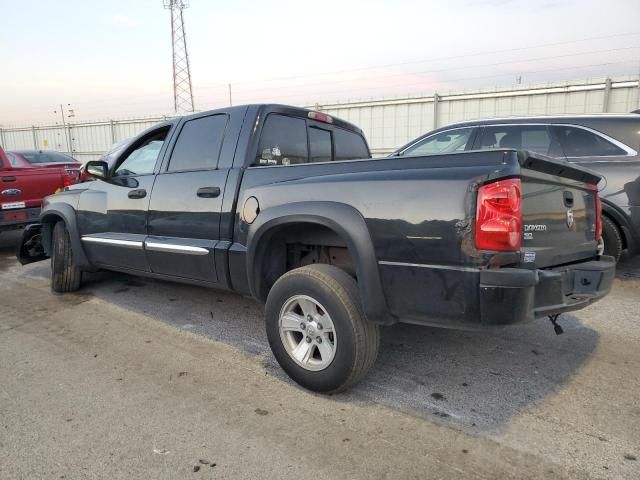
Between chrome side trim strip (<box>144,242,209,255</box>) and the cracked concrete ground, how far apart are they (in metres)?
0.71

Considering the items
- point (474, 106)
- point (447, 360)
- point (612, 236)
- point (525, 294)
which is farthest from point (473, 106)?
point (525, 294)

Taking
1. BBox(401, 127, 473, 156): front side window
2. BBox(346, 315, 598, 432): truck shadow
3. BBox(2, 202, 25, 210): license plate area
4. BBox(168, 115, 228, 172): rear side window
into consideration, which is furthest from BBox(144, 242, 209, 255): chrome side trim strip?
BBox(2, 202, 25, 210): license plate area

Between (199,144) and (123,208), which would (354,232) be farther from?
(123,208)

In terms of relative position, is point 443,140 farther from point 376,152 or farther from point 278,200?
point 376,152

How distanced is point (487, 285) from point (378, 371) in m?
1.25

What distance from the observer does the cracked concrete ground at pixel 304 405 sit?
7.34ft

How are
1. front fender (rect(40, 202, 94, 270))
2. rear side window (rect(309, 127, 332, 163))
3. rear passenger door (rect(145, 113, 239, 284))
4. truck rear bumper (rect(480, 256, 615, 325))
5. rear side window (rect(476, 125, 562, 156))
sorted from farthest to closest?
rear side window (rect(476, 125, 562, 156)) → front fender (rect(40, 202, 94, 270)) → rear side window (rect(309, 127, 332, 163)) → rear passenger door (rect(145, 113, 239, 284)) → truck rear bumper (rect(480, 256, 615, 325))

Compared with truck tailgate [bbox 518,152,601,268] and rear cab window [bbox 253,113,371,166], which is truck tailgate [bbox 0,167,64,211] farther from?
truck tailgate [bbox 518,152,601,268]

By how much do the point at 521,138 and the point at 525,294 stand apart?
4050 mm

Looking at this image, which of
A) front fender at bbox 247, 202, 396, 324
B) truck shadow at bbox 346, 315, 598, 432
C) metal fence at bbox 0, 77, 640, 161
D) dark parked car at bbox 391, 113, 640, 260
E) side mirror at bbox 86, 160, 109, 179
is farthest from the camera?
metal fence at bbox 0, 77, 640, 161

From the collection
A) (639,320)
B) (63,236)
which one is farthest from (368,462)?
(63,236)

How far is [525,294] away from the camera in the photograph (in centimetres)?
222

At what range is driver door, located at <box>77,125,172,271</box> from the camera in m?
4.16

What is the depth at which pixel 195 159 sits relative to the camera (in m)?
3.82
